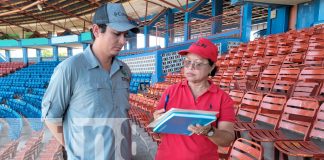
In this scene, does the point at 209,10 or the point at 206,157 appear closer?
the point at 206,157

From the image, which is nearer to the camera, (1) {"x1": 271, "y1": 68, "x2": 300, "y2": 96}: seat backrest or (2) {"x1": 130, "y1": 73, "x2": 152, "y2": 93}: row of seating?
(1) {"x1": 271, "y1": 68, "x2": 300, "y2": 96}: seat backrest

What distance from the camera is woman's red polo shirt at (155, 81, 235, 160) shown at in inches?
53.3

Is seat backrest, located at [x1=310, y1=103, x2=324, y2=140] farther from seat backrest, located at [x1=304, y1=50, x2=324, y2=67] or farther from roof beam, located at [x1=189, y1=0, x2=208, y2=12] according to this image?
roof beam, located at [x1=189, y1=0, x2=208, y2=12]

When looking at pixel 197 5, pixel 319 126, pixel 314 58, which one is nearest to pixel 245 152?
pixel 319 126

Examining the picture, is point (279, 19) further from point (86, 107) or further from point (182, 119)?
point (86, 107)

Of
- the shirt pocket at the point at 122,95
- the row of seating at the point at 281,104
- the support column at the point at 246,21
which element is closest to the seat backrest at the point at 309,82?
the row of seating at the point at 281,104

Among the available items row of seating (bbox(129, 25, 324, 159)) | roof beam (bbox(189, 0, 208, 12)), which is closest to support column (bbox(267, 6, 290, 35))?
roof beam (bbox(189, 0, 208, 12))

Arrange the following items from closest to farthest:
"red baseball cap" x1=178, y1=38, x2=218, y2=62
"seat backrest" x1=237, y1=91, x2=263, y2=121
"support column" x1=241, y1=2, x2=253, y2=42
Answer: "red baseball cap" x1=178, y1=38, x2=218, y2=62
"seat backrest" x1=237, y1=91, x2=263, y2=121
"support column" x1=241, y1=2, x2=253, y2=42

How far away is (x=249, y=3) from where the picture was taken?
989 centimetres

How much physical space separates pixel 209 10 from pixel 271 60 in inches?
519

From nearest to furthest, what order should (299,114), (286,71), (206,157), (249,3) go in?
(206,157) → (299,114) → (286,71) → (249,3)

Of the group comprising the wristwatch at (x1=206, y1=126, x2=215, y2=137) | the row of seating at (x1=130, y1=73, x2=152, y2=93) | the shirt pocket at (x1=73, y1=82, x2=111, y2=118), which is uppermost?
the shirt pocket at (x1=73, y1=82, x2=111, y2=118)

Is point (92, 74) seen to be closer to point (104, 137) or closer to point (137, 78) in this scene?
point (104, 137)

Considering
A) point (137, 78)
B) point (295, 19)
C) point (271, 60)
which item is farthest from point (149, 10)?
point (271, 60)
